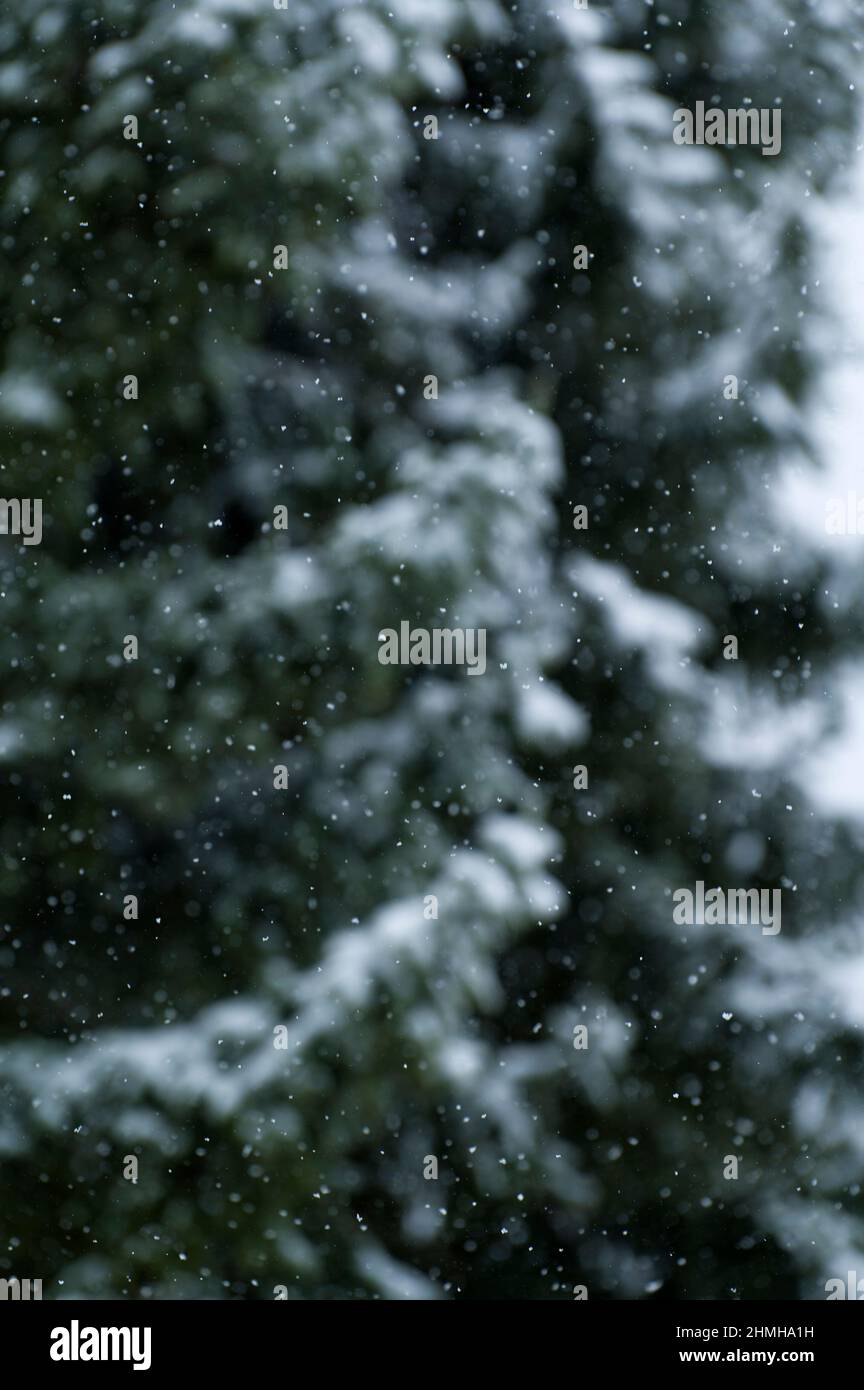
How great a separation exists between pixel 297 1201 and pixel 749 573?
765 millimetres

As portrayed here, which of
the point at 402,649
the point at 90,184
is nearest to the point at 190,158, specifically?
the point at 90,184

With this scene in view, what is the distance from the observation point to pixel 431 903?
1.17 metres

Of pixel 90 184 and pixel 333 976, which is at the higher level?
pixel 90 184

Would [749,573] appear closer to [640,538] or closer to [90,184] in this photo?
[640,538]

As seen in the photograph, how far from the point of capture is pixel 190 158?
3.98 feet

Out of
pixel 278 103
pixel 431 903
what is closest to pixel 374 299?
pixel 278 103

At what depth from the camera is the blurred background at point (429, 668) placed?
118 cm

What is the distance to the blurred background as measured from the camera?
1.18m

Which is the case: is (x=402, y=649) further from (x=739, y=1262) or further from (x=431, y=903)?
(x=739, y=1262)

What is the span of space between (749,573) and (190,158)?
0.70m

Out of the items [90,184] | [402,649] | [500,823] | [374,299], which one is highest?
[90,184]

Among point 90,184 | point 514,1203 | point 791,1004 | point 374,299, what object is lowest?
→ point 514,1203

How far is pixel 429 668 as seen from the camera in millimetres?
1199

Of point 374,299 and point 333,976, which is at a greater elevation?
point 374,299
